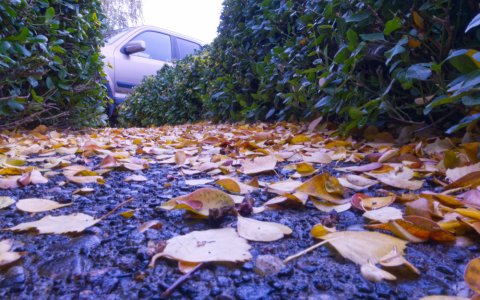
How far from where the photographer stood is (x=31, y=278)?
0.59m

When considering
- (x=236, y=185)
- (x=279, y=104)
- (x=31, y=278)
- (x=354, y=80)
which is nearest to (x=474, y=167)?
(x=236, y=185)

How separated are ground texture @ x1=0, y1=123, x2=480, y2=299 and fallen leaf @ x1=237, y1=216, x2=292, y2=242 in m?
0.02

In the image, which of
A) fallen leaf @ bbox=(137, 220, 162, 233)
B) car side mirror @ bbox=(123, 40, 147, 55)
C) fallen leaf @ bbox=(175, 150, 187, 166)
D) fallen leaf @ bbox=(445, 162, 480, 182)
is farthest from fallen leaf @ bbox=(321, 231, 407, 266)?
car side mirror @ bbox=(123, 40, 147, 55)

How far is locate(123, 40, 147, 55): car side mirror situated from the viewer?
5.56 m

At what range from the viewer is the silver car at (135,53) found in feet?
19.9

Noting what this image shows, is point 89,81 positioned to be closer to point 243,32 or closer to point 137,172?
point 243,32

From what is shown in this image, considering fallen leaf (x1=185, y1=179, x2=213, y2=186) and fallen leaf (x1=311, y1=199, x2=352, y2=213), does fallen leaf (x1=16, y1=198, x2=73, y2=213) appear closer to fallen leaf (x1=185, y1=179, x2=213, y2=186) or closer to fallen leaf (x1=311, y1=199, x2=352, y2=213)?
fallen leaf (x1=185, y1=179, x2=213, y2=186)

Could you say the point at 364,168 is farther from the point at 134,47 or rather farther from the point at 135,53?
the point at 135,53

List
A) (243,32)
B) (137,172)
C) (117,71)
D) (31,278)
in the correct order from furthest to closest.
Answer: (117,71) < (243,32) < (137,172) < (31,278)

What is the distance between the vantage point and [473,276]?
1.76 ft

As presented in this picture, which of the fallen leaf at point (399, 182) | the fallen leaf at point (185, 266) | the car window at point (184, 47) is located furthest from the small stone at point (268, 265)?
the car window at point (184, 47)

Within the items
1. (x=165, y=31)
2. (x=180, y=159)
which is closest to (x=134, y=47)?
(x=165, y=31)

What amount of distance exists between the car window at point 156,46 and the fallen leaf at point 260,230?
6.49m

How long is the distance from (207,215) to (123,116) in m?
6.02
